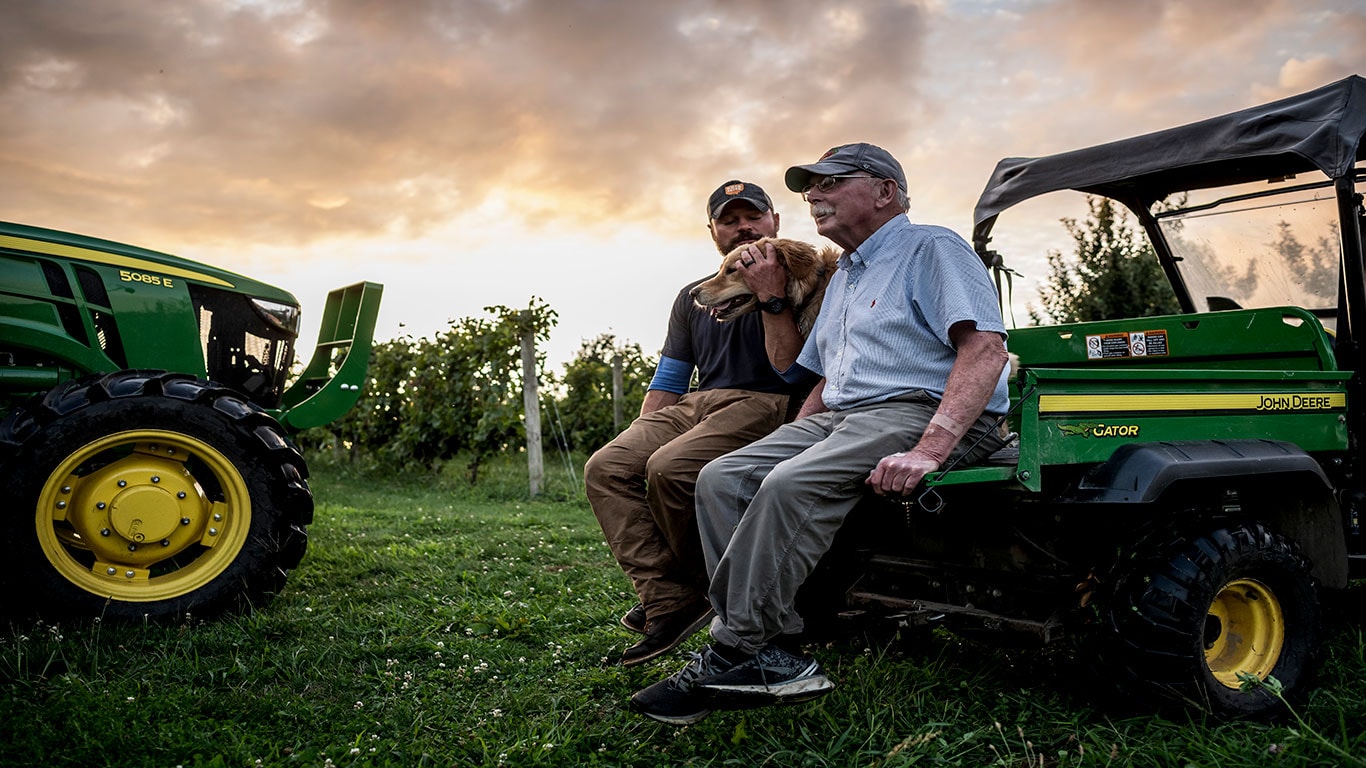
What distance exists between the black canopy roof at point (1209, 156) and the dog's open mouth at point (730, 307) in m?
1.92

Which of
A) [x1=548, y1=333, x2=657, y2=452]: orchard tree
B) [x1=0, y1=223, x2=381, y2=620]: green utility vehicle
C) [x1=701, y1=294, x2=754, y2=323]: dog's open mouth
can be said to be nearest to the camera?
[x1=701, y1=294, x2=754, y2=323]: dog's open mouth

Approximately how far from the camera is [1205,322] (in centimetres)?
388

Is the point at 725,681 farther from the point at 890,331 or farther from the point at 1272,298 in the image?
the point at 1272,298

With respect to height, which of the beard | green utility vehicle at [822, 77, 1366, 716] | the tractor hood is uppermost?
the tractor hood

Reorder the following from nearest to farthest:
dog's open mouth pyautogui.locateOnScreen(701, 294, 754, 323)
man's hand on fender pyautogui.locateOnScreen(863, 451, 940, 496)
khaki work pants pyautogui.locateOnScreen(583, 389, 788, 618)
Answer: man's hand on fender pyautogui.locateOnScreen(863, 451, 940, 496) → khaki work pants pyautogui.locateOnScreen(583, 389, 788, 618) → dog's open mouth pyautogui.locateOnScreen(701, 294, 754, 323)

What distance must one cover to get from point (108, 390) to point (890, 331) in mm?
3097

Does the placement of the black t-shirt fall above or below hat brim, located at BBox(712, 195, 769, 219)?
below

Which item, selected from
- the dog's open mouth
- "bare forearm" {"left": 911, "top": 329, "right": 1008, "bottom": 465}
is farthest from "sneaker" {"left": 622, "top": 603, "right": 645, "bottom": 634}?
"bare forearm" {"left": 911, "top": 329, "right": 1008, "bottom": 465}

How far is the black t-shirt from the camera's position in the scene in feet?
12.0

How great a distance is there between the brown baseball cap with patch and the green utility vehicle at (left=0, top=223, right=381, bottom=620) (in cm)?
211

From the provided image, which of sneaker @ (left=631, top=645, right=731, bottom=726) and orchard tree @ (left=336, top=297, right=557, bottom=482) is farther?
orchard tree @ (left=336, top=297, right=557, bottom=482)

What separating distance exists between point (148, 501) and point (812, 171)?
2.91m

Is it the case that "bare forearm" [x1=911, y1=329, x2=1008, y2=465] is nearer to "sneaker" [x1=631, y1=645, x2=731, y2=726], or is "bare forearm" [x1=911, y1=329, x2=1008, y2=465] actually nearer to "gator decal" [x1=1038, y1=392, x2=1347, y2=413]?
"gator decal" [x1=1038, y1=392, x2=1347, y2=413]

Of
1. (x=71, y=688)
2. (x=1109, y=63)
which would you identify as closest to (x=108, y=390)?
(x=71, y=688)
